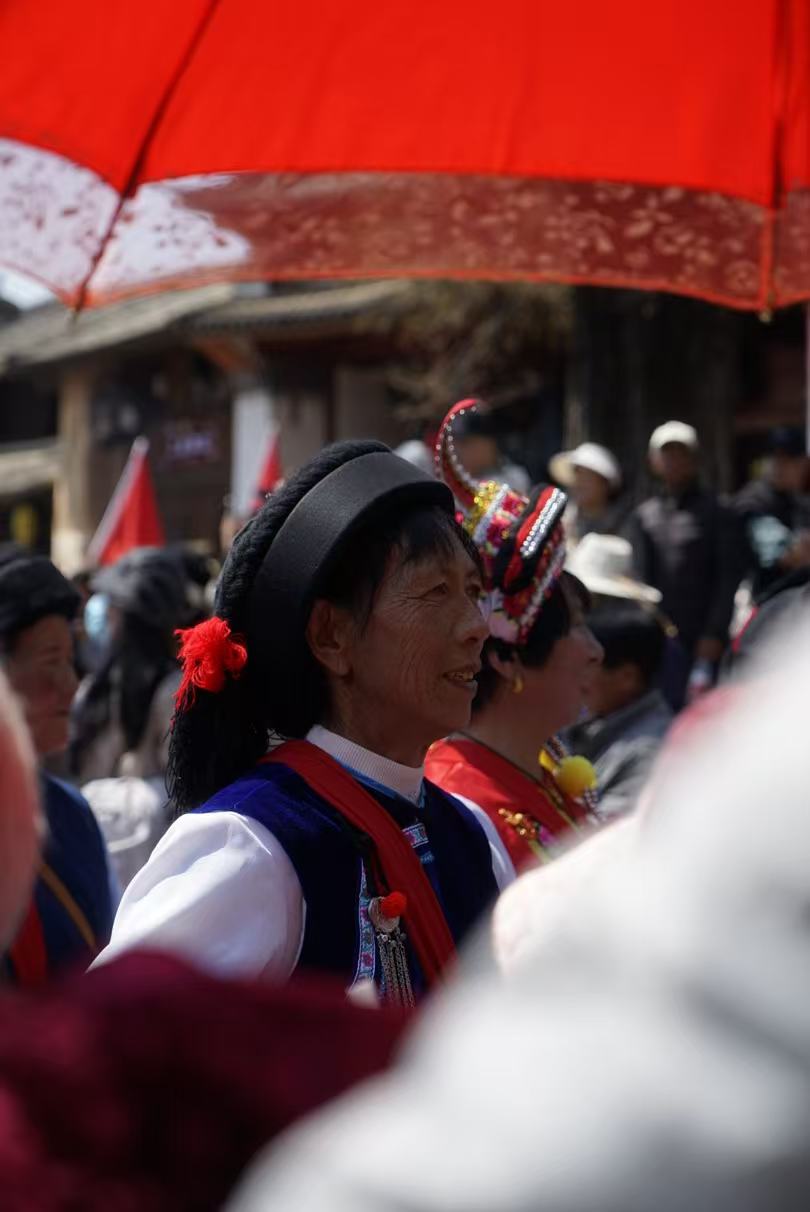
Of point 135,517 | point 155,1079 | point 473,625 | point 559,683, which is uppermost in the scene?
point 155,1079

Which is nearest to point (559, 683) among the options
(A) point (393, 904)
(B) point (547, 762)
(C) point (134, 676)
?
(B) point (547, 762)

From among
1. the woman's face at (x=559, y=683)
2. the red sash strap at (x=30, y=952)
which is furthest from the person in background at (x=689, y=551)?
the red sash strap at (x=30, y=952)

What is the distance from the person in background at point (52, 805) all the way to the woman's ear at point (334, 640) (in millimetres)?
562

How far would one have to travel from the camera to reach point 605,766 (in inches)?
182

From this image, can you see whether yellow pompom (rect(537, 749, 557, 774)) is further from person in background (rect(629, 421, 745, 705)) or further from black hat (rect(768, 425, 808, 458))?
black hat (rect(768, 425, 808, 458))

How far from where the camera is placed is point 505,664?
3.38 metres

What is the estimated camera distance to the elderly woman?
6.95ft

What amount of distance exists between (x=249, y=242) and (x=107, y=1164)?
3.11 metres

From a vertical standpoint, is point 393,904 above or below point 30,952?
above

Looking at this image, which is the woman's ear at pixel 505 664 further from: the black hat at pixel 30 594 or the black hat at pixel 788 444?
the black hat at pixel 788 444

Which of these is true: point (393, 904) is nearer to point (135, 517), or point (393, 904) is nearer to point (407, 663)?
point (407, 663)

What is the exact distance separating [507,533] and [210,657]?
1.07 m

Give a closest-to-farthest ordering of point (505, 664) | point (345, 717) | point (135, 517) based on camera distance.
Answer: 1. point (345, 717)
2. point (505, 664)
3. point (135, 517)

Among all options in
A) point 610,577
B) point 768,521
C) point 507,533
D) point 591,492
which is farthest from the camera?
point 591,492
